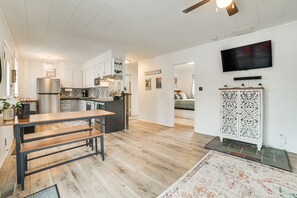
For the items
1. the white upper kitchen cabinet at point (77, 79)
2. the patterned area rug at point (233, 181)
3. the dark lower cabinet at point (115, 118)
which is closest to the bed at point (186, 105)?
the dark lower cabinet at point (115, 118)

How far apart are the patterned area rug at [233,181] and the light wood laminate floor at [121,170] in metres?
0.17

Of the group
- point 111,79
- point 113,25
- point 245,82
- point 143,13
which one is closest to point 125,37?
point 113,25

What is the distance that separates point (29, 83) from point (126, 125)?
15.5 ft

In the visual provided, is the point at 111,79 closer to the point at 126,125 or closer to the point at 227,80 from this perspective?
the point at 126,125

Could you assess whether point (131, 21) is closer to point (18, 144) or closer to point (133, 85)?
point (18, 144)

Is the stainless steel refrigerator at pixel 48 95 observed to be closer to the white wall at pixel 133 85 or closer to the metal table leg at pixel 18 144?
the white wall at pixel 133 85

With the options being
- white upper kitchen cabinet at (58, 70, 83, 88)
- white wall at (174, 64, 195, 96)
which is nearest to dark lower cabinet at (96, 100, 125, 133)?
white upper kitchen cabinet at (58, 70, 83, 88)

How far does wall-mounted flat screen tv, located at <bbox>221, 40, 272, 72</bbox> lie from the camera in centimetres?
296

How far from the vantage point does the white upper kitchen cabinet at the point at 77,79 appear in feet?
22.1

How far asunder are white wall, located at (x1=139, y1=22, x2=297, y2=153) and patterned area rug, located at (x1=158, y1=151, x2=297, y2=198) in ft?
4.11

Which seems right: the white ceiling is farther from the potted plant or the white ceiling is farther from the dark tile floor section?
the dark tile floor section

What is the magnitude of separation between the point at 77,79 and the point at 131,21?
17.4 feet

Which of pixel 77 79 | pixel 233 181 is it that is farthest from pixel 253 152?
pixel 77 79

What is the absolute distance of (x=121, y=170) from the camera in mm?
2197
